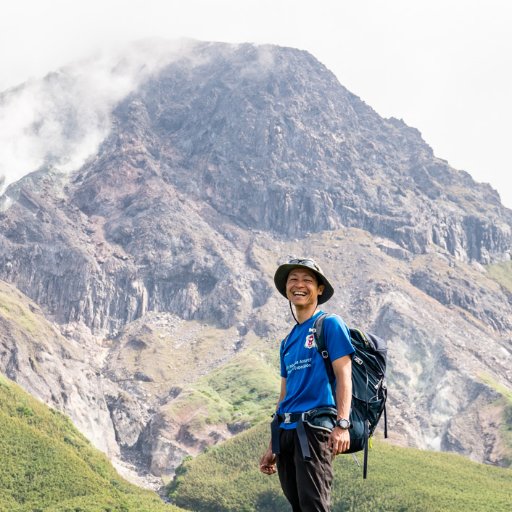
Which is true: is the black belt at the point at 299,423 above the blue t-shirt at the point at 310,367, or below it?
below

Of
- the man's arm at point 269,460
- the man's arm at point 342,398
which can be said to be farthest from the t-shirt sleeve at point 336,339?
the man's arm at point 269,460

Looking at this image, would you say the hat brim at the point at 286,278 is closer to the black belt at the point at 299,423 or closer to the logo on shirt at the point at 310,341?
the logo on shirt at the point at 310,341

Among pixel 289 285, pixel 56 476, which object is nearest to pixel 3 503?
pixel 56 476

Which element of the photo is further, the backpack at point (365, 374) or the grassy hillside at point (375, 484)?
the grassy hillside at point (375, 484)

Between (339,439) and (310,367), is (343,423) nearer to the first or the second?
(339,439)

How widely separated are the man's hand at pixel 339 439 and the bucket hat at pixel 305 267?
2.74 metres

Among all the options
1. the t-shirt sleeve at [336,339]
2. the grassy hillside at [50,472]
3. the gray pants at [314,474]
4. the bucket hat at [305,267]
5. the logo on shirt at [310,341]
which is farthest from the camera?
the grassy hillside at [50,472]

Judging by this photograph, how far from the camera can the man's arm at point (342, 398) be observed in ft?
37.2

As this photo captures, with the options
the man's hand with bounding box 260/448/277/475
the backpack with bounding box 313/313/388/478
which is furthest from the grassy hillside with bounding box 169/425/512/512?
the backpack with bounding box 313/313/388/478

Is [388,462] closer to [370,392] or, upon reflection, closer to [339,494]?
[339,494]

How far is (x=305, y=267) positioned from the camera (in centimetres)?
1302

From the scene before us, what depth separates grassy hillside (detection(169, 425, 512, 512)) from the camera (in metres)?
148

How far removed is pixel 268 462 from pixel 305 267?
12.8ft

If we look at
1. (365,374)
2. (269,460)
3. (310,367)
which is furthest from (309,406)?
(269,460)
